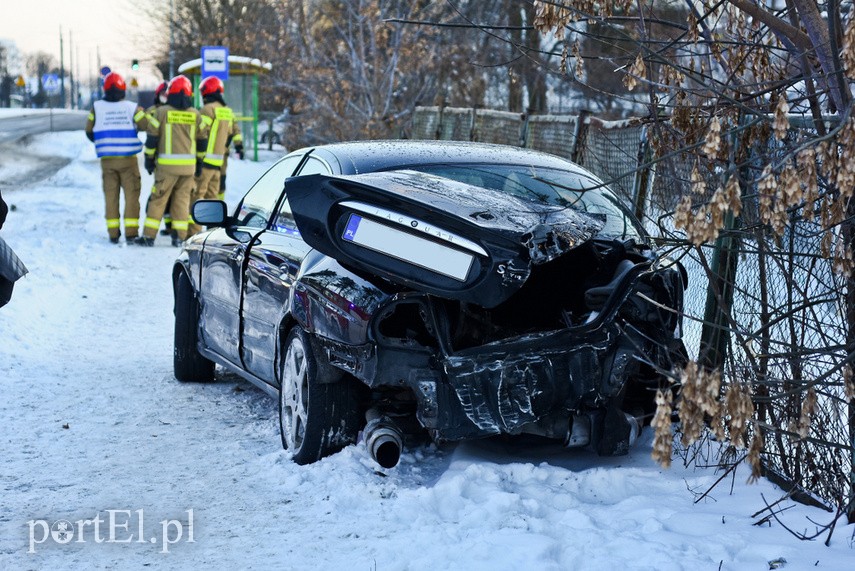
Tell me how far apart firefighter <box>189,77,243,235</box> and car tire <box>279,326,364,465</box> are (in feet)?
34.5

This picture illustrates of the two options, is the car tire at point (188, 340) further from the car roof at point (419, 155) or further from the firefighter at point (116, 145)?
the firefighter at point (116, 145)

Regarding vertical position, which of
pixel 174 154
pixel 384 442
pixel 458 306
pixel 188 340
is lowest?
pixel 188 340

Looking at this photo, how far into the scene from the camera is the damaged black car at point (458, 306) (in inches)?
187

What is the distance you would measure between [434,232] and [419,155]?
3.93 feet

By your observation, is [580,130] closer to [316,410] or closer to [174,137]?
[316,410]

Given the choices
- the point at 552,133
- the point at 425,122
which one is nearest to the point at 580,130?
the point at 552,133

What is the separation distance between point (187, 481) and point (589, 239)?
2.10 m

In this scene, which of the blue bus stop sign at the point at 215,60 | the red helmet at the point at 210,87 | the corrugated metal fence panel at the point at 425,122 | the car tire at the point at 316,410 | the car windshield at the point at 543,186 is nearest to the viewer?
the car tire at the point at 316,410

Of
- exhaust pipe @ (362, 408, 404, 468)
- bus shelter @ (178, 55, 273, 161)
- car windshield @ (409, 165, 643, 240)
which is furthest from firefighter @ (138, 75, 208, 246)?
bus shelter @ (178, 55, 273, 161)

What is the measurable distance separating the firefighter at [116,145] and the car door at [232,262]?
8.56 meters

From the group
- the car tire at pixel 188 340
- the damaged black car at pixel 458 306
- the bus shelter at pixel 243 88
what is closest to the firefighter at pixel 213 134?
the car tire at pixel 188 340

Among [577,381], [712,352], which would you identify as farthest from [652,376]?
[577,381]

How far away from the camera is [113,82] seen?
15438 millimetres

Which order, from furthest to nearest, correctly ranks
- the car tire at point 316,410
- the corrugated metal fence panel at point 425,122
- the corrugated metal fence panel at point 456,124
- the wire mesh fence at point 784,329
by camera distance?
the corrugated metal fence panel at point 425,122 → the corrugated metal fence panel at point 456,124 → the car tire at point 316,410 → the wire mesh fence at point 784,329
